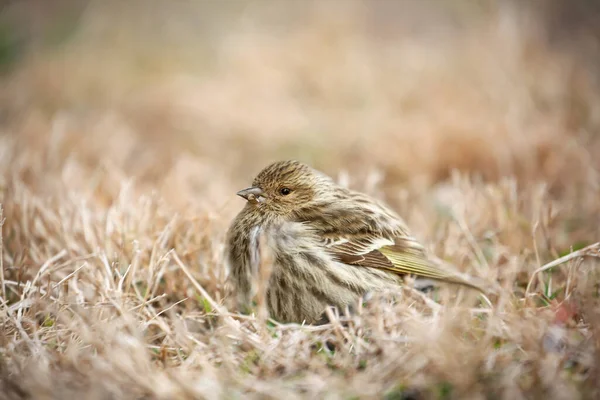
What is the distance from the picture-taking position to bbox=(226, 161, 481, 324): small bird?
10.7 feet

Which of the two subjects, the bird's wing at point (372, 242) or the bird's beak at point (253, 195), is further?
the bird's beak at point (253, 195)

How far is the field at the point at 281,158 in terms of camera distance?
2480mm

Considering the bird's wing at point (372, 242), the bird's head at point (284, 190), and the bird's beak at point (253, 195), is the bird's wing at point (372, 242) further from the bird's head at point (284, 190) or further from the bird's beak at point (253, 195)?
the bird's beak at point (253, 195)

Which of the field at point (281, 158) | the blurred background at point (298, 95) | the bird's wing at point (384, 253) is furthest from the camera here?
the blurred background at point (298, 95)

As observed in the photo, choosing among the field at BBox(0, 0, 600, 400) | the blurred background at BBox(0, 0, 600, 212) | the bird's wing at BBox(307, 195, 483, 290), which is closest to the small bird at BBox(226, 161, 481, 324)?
the bird's wing at BBox(307, 195, 483, 290)

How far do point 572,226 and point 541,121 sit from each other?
7.00ft

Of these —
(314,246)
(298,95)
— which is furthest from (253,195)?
(298,95)

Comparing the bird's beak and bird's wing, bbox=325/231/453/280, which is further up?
the bird's beak

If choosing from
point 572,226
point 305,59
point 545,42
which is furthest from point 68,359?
point 545,42

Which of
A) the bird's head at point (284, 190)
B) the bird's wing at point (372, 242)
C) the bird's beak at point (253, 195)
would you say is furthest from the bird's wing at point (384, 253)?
the bird's beak at point (253, 195)

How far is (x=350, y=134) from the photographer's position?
7.48 meters

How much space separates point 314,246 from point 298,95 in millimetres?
5967

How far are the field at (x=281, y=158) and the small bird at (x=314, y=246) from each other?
0.20m

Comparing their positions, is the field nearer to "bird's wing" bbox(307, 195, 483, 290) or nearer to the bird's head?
"bird's wing" bbox(307, 195, 483, 290)
